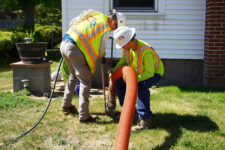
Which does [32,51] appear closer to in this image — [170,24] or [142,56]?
[142,56]

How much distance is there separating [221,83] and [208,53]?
80 cm

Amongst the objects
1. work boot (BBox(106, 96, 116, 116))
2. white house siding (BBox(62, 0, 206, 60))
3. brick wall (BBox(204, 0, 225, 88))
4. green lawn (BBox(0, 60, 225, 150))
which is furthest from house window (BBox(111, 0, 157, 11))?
work boot (BBox(106, 96, 116, 116))

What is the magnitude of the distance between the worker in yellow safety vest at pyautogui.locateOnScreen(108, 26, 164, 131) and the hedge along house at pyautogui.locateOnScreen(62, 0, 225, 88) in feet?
10.2

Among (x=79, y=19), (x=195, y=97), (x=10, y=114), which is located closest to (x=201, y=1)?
(x=195, y=97)

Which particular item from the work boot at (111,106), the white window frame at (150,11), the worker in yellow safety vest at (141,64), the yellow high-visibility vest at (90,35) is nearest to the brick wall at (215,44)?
the white window frame at (150,11)

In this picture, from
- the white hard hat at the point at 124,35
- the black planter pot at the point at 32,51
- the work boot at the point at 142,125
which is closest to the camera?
the white hard hat at the point at 124,35

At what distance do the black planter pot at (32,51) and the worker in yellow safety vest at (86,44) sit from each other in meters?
2.00

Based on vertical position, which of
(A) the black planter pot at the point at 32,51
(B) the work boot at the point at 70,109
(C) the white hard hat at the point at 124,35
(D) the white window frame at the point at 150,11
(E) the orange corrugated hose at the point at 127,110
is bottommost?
(B) the work boot at the point at 70,109

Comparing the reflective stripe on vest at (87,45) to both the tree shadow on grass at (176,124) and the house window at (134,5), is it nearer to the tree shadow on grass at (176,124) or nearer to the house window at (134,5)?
the tree shadow on grass at (176,124)

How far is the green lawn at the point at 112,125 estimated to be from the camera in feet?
12.3

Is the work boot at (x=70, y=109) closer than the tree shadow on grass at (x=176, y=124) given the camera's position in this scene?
No

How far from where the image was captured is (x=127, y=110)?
11.6 ft

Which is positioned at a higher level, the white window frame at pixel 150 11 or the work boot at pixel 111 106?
the white window frame at pixel 150 11

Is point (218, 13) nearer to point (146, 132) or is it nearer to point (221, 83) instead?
point (221, 83)
